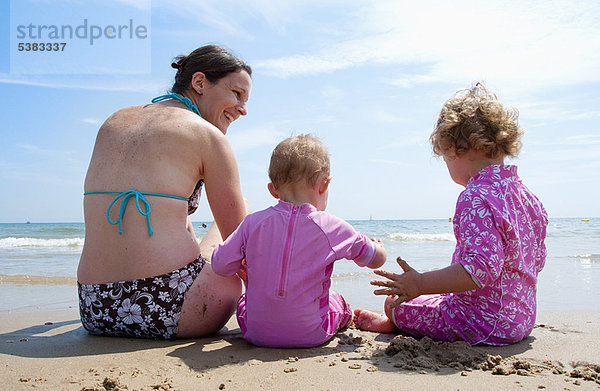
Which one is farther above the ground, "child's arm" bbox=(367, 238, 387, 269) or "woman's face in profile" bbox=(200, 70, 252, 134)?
"woman's face in profile" bbox=(200, 70, 252, 134)

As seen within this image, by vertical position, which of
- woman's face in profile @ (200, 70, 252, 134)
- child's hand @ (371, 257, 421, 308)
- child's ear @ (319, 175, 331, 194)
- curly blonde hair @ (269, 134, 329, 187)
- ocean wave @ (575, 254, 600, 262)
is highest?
woman's face in profile @ (200, 70, 252, 134)

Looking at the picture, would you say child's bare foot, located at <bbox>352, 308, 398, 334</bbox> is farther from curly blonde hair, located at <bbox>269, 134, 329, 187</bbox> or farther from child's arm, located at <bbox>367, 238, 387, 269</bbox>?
curly blonde hair, located at <bbox>269, 134, 329, 187</bbox>

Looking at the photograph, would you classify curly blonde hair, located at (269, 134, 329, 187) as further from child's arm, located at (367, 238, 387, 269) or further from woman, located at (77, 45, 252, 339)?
child's arm, located at (367, 238, 387, 269)

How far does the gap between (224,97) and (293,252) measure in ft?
4.74

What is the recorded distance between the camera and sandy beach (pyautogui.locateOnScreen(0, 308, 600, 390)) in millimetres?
1947

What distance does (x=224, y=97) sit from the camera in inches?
132

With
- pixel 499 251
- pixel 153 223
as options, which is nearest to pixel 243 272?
pixel 153 223

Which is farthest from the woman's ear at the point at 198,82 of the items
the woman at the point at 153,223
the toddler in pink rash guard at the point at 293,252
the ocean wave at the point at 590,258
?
the ocean wave at the point at 590,258

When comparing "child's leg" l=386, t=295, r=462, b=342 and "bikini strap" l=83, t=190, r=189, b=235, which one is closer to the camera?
"bikini strap" l=83, t=190, r=189, b=235

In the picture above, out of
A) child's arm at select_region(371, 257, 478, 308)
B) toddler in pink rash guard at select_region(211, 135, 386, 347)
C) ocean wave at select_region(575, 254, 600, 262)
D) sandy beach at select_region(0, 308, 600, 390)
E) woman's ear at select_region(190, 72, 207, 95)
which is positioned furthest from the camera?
ocean wave at select_region(575, 254, 600, 262)

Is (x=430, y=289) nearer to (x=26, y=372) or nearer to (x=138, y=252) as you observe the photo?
(x=138, y=252)

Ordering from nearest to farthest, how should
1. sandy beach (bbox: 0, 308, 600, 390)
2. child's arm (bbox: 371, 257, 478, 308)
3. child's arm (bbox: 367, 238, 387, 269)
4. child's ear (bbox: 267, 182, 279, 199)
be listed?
sandy beach (bbox: 0, 308, 600, 390) < child's arm (bbox: 371, 257, 478, 308) < child's arm (bbox: 367, 238, 387, 269) < child's ear (bbox: 267, 182, 279, 199)

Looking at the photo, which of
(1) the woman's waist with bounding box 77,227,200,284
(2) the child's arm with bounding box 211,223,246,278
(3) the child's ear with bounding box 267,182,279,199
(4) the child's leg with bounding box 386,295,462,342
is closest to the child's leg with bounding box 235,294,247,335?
(2) the child's arm with bounding box 211,223,246,278

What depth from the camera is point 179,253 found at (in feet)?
8.61
